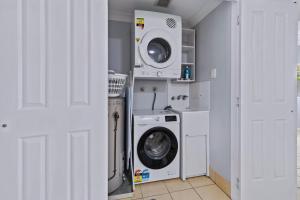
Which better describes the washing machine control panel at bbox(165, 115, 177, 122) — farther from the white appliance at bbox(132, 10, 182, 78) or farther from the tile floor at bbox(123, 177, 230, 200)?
the tile floor at bbox(123, 177, 230, 200)

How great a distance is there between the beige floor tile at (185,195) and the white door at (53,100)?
930 mm

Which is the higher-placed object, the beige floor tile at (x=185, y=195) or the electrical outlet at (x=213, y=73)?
the electrical outlet at (x=213, y=73)

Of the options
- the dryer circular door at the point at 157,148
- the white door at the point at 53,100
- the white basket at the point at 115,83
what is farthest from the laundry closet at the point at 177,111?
the white door at the point at 53,100

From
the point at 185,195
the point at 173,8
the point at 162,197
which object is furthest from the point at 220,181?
the point at 173,8

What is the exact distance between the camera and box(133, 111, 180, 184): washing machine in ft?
6.37

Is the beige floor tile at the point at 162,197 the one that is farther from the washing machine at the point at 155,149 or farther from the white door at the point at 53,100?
the white door at the point at 53,100

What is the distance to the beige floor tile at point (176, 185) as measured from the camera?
1918mm

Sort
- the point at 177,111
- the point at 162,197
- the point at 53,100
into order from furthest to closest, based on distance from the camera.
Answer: the point at 177,111 < the point at 162,197 < the point at 53,100

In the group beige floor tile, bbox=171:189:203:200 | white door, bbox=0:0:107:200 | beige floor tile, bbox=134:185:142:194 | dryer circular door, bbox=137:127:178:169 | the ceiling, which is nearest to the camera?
white door, bbox=0:0:107:200

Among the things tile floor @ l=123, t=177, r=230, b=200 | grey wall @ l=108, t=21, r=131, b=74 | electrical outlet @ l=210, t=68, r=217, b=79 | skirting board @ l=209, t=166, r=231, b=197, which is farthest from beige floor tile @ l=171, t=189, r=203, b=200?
grey wall @ l=108, t=21, r=131, b=74

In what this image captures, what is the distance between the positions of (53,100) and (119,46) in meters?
1.76

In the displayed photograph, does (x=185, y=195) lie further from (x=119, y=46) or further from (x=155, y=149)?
(x=119, y=46)

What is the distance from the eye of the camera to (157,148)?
85.8 inches

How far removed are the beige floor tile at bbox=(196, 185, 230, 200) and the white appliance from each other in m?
1.50
